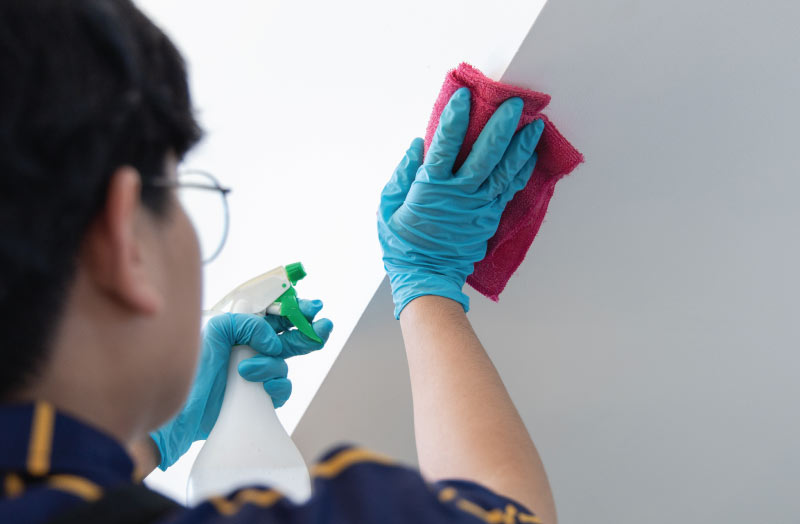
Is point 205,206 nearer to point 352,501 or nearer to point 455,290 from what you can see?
point 455,290

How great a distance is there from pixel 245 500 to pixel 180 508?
9cm

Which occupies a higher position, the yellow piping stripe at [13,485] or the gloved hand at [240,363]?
the yellow piping stripe at [13,485]

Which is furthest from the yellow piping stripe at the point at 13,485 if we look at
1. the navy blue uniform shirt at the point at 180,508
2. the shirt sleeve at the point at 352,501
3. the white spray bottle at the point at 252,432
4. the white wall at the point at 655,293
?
the white wall at the point at 655,293

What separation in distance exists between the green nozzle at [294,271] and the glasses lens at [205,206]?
6.5 inches

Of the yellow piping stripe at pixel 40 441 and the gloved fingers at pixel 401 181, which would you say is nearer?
the yellow piping stripe at pixel 40 441

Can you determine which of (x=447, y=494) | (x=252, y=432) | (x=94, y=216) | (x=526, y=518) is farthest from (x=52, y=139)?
(x=252, y=432)

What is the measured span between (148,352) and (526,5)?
0.64m

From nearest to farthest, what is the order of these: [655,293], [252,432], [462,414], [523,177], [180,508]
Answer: [180,508], [462,414], [523,177], [252,432], [655,293]

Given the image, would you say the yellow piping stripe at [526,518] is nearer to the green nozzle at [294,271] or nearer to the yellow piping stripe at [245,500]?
the yellow piping stripe at [245,500]

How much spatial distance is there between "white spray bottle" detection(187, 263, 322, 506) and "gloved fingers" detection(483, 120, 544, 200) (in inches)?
14.9

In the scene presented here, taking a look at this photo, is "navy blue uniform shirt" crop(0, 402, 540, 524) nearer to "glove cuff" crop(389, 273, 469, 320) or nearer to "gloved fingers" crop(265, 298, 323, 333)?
"glove cuff" crop(389, 273, 469, 320)

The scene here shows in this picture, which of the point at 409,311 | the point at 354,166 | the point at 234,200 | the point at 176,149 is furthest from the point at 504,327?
the point at 176,149

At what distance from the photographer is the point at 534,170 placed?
98cm

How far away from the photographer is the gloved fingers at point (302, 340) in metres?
1.10
